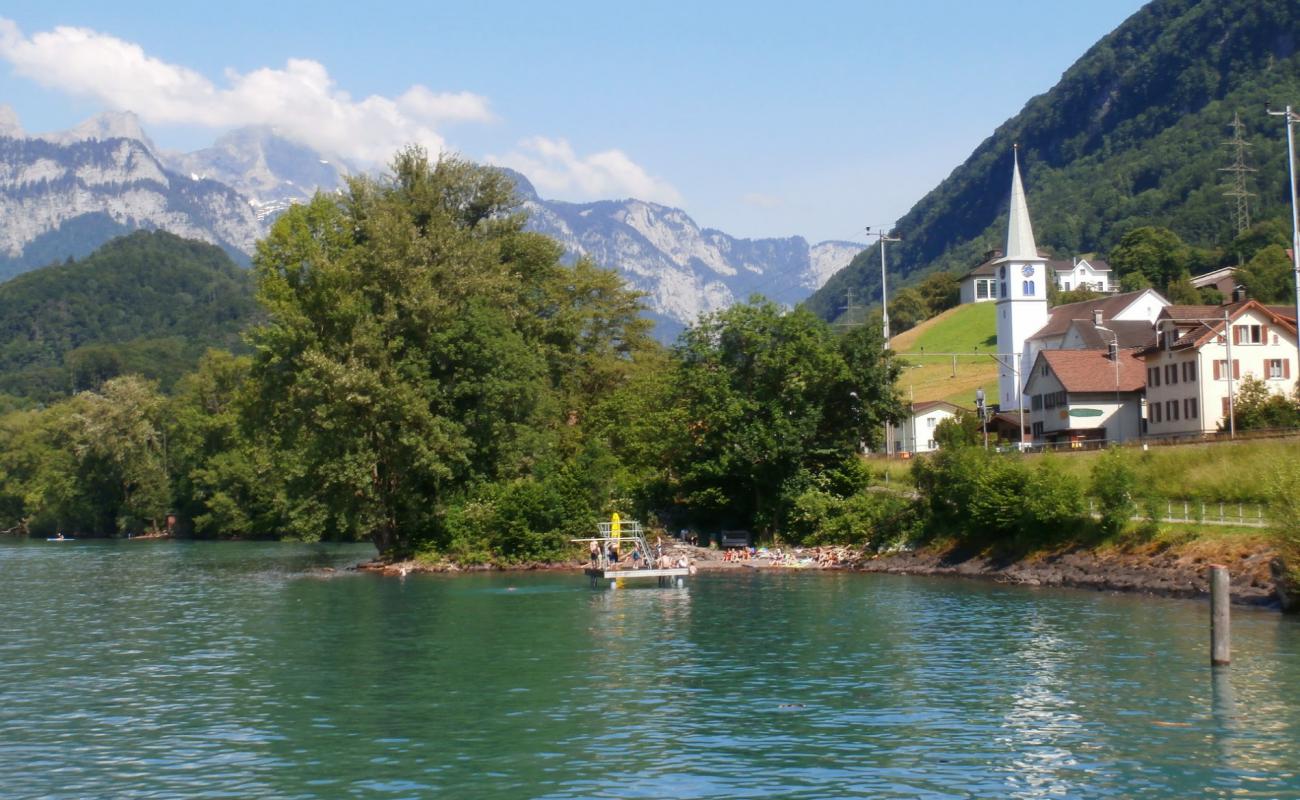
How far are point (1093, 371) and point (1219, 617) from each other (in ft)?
231

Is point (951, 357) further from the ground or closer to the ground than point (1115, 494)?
further from the ground

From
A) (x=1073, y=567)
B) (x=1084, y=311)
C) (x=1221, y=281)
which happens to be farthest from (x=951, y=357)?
(x=1073, y=567)

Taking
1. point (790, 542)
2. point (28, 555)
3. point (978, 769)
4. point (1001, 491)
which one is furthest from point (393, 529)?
point (978, 769)

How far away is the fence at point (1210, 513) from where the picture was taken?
2094 inches

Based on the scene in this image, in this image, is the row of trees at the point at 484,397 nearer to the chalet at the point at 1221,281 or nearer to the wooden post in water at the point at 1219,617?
the wooden post in water at the point at 1219,617

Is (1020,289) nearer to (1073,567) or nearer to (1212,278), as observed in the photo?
(1212,278)

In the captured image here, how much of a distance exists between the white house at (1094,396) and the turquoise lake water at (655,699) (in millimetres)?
48193

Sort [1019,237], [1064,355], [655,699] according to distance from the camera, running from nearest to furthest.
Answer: [655,699] → [1064,355] → [1019,237]

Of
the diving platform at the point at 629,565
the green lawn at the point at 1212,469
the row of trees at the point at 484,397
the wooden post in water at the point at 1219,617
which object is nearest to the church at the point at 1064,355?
the row of trees at the point at 484,397

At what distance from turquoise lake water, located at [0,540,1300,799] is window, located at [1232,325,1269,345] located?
1613 inches

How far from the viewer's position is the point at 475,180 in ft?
289

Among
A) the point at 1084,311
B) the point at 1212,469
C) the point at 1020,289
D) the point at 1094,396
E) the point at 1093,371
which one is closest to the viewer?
the point at 1212,469

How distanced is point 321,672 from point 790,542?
45.1 metres

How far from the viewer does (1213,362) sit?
84188 mm
